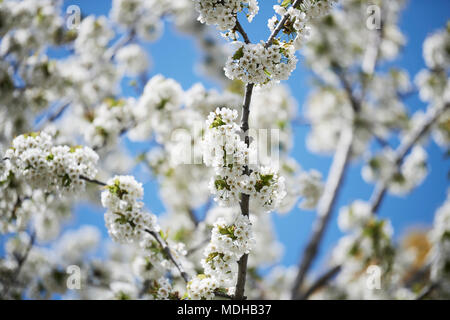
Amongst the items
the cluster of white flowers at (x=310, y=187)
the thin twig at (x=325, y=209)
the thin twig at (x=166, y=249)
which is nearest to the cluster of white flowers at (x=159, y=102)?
the cluster of white flowers at (x=310, y=187)

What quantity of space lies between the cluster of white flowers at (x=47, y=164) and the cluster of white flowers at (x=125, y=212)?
12.9 inches

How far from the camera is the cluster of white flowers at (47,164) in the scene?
3053 millimetres

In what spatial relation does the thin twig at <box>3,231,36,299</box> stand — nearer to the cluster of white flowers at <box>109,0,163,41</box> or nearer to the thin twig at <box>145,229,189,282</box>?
the thin twig at <box>145,229,189,282</box>

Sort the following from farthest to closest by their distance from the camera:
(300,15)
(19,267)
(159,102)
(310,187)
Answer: (310,187) → (159,102) → (19,267) → (300,15)

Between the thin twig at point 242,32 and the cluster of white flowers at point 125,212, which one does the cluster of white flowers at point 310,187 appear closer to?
the cluster of white flowers at point 125,212

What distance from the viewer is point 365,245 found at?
6.48 m

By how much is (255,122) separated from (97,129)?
110 inches

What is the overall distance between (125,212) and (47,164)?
0.84m

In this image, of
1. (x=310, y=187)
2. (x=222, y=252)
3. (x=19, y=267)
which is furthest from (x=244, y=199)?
(x=19, y=267)

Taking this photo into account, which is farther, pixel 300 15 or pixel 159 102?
pixel 159 102

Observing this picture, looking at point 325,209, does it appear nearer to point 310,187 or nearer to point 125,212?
point 310,187

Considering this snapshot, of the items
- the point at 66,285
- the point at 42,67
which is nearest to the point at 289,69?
the point at 42,67

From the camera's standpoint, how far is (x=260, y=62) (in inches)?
99.9
